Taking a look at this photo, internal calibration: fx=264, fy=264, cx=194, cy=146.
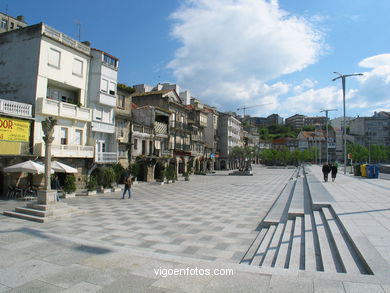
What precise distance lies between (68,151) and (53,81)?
6.10 metres

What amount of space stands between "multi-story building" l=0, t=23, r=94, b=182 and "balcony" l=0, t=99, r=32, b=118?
74 cm

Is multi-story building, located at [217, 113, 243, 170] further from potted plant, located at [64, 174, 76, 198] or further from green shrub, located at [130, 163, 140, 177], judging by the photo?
potted plant, located at [64, 174, 76, 198]

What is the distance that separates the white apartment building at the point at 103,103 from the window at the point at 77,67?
1.24m

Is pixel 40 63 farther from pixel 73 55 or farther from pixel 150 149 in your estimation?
pixel 150 149

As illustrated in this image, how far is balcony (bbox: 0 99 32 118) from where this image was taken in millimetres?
18250

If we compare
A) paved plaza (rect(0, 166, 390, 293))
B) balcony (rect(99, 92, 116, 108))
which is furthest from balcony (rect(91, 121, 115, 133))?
paved plaza (rect(0, 166, 390, 293))

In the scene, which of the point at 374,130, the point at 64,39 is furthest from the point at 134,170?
the point at 374,130

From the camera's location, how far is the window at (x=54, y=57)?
22.1 meters

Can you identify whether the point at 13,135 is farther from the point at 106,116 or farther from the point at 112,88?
the point at 112,88

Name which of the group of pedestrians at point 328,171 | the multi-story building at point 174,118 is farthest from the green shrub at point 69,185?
the multi-story building at point 174,118

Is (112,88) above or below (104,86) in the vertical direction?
above

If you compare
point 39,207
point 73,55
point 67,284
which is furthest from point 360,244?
point 73,55

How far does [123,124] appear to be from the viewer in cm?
3170

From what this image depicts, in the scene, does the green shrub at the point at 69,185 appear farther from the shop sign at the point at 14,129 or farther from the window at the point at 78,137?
the window at the point at 78,137
